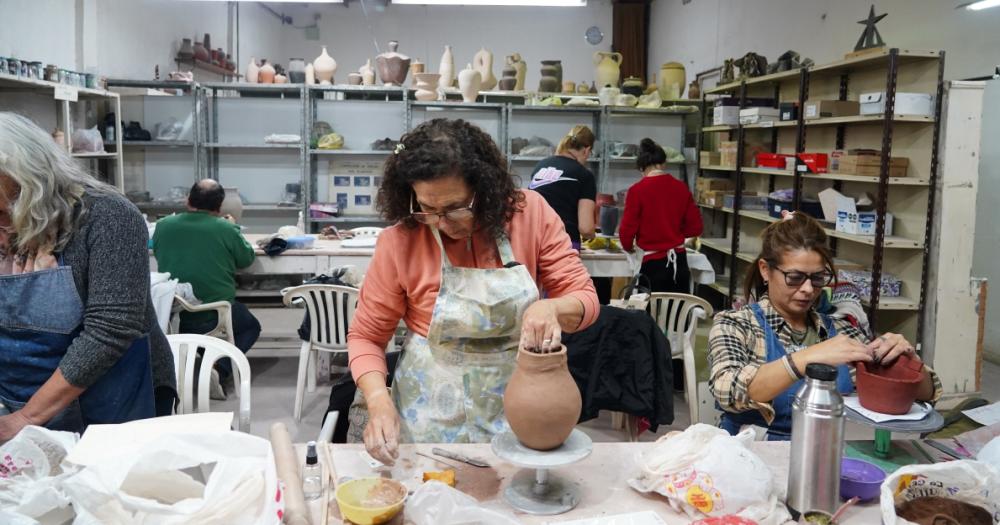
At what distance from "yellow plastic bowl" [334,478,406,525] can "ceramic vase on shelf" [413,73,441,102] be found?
530 centimetres

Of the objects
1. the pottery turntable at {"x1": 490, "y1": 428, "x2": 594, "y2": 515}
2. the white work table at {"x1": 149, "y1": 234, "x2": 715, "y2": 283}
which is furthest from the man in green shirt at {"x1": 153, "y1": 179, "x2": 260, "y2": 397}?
the pottery turntable at {"x1": 490, "y1": 428, "x2": 594, "y2": 515}

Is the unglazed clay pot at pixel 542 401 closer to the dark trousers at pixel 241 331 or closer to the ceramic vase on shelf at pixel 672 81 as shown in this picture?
the dark trousers at pixel 241 331

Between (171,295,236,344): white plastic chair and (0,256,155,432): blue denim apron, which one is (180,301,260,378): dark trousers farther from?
(0,256,155,432): blue denim apron

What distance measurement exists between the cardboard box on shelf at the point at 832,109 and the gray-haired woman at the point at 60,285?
448 centimetres

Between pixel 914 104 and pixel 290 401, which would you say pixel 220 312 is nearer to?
pixel 290 401

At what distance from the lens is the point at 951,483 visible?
4.46 ft

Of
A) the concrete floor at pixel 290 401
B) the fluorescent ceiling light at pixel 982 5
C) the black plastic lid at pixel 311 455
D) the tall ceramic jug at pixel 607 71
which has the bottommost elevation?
the concrete floor at pixel 290 401

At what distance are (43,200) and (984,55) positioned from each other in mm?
5169

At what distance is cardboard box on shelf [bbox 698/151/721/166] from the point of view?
683 cm

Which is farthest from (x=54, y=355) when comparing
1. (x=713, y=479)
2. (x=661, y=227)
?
(x=661, y=227)

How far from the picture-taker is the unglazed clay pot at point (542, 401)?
1.37 meters

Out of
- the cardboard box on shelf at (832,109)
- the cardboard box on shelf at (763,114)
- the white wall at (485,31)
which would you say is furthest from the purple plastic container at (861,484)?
the white wall at (485,31)

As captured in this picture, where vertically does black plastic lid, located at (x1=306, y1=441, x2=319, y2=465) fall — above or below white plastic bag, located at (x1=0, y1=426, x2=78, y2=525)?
below

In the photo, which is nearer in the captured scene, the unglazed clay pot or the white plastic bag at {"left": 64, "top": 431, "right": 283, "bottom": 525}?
the white plastic bag at {"left": 64, "top": 431, "right": 283, "bottom": 525}
